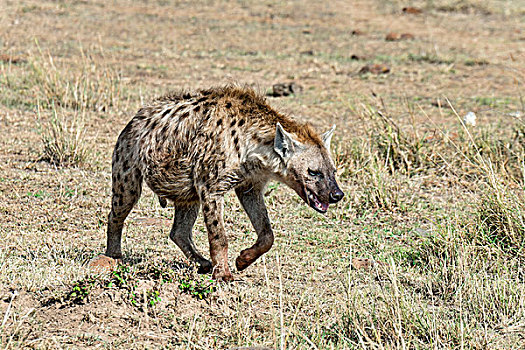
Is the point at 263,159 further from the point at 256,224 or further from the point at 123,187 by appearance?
the point at 123,187

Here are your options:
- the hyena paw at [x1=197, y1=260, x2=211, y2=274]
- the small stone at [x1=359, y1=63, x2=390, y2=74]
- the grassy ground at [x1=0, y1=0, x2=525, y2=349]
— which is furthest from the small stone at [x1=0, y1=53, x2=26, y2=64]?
the hyena paw at [x1=197, y1=260, x2=211, y2=274]

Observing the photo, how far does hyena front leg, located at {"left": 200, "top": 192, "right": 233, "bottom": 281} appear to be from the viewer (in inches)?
193

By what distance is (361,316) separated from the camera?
4.24m

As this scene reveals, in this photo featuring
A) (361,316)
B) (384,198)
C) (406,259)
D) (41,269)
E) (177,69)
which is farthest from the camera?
(177,69)

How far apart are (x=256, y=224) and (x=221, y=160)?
0.54 m

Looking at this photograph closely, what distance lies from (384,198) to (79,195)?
309 centimetres

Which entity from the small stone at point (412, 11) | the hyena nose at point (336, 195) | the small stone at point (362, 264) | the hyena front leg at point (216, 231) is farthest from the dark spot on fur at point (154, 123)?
the small stone at point (412, 11)

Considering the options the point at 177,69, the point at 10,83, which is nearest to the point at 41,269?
the point at 10,83

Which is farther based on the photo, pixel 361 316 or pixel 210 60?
pixel 210 60

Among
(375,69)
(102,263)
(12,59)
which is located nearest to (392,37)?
(375,69)

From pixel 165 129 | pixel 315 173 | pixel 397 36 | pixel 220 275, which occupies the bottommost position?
pixel 397 36

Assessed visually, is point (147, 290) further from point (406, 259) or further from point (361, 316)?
point (406, 259)

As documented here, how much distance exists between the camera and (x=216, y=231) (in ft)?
16.1

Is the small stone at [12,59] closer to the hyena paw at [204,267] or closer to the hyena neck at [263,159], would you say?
the hyena paw at [204,267]
